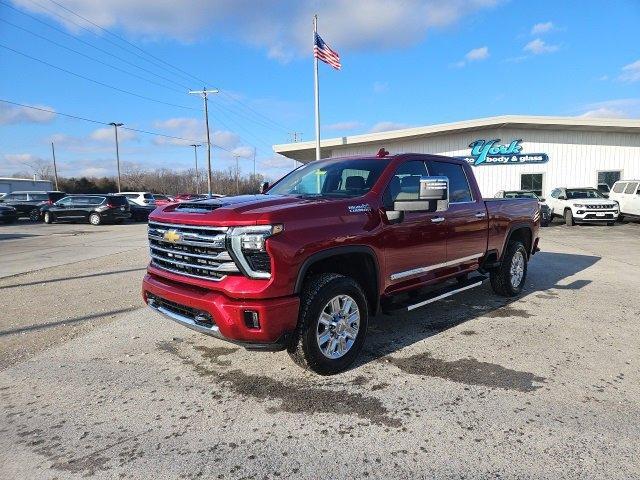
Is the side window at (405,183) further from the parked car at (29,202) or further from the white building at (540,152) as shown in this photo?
the parked car at (29,202)

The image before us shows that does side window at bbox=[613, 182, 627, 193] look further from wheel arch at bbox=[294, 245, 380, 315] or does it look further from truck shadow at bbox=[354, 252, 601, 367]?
wheel arch at bbox=[294, 245, 380, 315]

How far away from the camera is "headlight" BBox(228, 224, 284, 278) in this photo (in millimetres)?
3373

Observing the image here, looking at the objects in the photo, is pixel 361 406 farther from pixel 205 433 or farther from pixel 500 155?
pixel 500 155

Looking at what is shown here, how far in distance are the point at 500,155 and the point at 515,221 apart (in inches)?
782

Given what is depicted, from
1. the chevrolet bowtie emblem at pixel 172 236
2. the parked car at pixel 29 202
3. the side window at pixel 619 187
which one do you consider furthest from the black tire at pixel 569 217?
the parked car at pixel 29 202

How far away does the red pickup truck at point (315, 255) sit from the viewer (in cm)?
340

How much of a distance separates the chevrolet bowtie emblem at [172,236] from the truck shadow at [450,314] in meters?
1.94

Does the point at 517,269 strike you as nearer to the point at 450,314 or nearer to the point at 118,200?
the point at 450,314

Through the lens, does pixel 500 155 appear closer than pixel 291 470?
No

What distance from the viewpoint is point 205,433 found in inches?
120

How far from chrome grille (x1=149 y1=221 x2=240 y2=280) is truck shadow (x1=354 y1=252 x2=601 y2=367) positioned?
1.59 metres

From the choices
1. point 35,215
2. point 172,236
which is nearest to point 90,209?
point 35,215

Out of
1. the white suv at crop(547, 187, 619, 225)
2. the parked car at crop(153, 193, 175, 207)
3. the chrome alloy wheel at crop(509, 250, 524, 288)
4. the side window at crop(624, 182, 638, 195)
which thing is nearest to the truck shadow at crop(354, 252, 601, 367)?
the chrome alloy wheel at crop(509, 250, 524, 288)

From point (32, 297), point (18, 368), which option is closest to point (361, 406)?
point (18, 368)
